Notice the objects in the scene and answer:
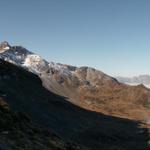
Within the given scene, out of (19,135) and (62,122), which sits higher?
(19,135)

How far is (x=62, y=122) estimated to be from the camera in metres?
132

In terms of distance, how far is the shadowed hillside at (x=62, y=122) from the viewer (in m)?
111

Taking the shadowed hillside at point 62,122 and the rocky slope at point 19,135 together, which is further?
the shadowed hillside at point 62,122

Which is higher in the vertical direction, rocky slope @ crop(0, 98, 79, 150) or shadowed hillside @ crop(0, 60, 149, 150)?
rocky slope @ crop(0, 98, 79, 150)

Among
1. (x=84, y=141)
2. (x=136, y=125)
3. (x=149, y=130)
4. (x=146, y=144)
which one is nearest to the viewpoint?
(x=84, y=141)

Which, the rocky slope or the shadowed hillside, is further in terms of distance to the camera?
the shadowed hillside

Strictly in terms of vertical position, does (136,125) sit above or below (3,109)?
below

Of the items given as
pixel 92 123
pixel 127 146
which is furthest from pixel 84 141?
pixel 92 123

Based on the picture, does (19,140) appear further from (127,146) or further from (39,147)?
(127,146)

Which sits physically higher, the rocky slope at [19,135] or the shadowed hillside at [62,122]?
the rocky slope at [19,135]

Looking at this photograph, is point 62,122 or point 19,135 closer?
point 19,135

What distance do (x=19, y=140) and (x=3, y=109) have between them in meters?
7.17

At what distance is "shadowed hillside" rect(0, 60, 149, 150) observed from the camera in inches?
4361

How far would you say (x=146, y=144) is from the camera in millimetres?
122312
